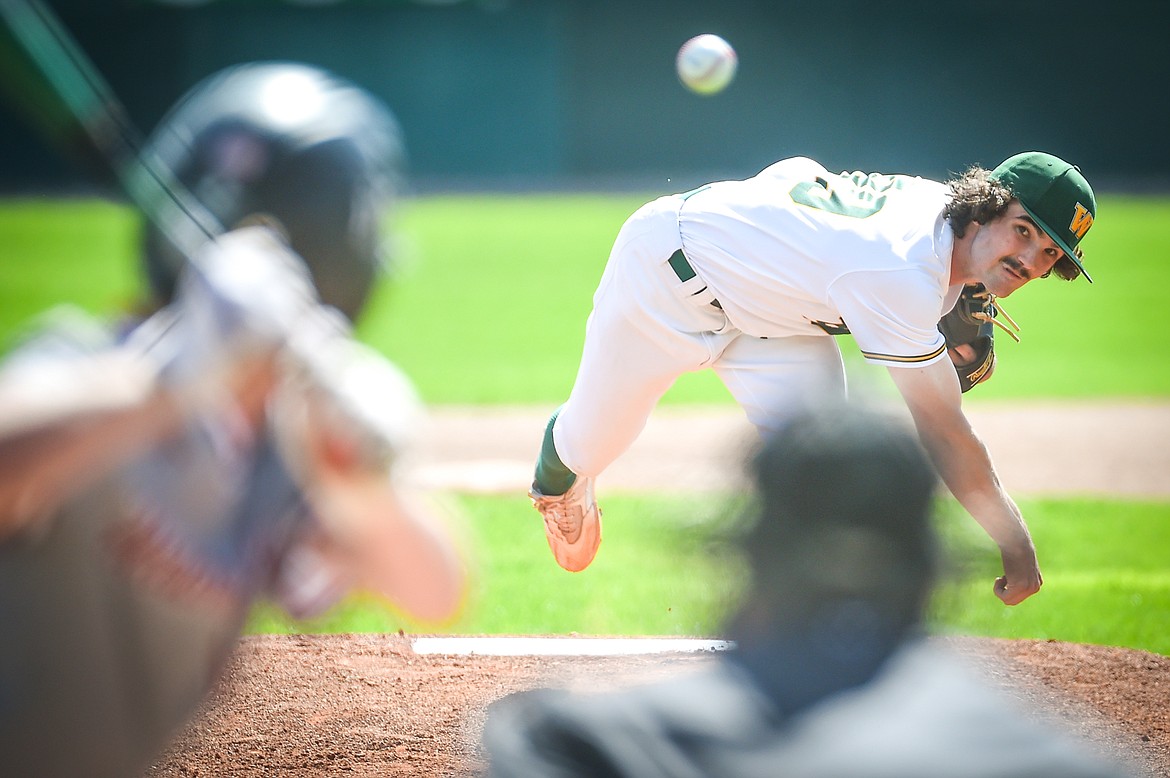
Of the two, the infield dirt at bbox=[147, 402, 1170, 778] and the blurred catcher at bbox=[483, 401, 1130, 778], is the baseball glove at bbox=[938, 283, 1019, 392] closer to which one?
the infield dirt at bbox=[147, 402, 1170, 778]

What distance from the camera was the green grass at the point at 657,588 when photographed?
4.88m

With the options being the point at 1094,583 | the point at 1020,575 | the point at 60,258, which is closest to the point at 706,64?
the point at 1020,575

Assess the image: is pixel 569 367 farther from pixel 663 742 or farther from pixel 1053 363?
pixel 663 742

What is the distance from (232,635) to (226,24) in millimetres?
25987

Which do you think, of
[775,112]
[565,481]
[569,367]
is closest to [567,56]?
[775,112]

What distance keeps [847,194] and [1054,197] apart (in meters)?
0.61

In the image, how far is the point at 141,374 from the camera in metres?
1.68

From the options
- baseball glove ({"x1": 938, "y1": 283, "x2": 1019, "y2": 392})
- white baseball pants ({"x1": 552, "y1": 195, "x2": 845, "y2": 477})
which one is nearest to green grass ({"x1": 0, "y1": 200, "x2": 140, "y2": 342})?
white baseball pants ({"x1": 552, "y1": 195, "x2": 845, "y2": 477})

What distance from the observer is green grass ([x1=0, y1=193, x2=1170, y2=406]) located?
10883 mm

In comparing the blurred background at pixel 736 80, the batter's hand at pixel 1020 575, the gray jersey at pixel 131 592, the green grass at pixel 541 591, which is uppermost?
the gray jersey at pixel 131 592

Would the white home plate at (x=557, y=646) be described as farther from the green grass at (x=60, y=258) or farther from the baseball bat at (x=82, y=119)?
the green grass at (x=60, y=258)

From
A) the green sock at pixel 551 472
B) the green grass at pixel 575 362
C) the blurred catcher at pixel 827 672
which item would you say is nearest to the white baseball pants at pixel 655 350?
the green sock at pixel 551 472

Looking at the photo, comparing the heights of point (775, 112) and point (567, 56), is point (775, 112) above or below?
below

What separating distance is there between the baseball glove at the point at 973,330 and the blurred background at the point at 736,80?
2252 cm
